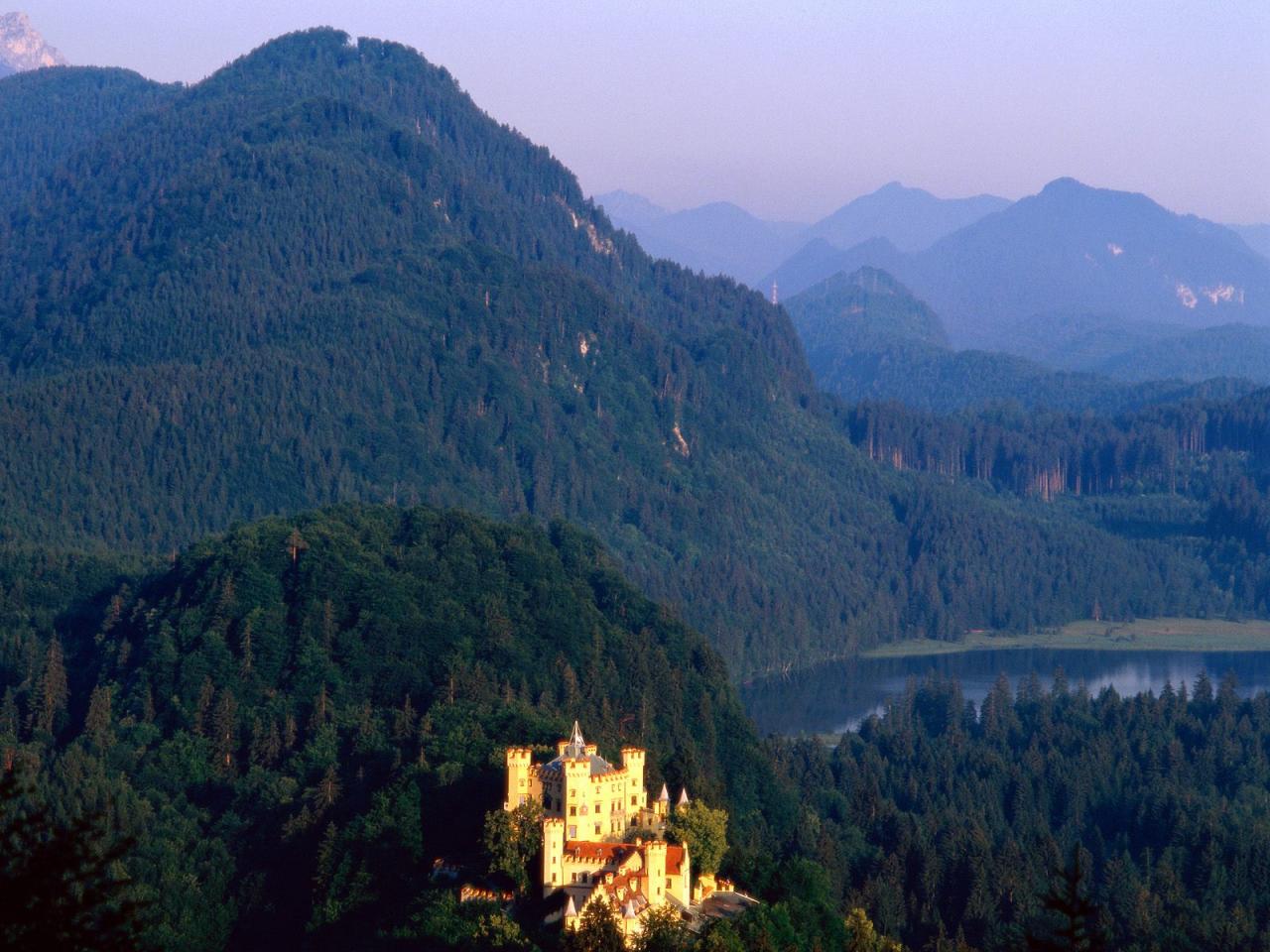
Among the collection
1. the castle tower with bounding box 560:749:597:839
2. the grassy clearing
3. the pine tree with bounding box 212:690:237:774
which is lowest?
the grassy clearing

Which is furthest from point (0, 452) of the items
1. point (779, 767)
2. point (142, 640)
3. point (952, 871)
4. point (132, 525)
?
point (952, 871)

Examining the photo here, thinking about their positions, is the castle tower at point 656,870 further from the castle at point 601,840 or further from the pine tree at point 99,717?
the pine tree at point 99,717

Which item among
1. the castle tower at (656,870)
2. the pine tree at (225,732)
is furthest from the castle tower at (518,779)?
the pine tree at (225,732)

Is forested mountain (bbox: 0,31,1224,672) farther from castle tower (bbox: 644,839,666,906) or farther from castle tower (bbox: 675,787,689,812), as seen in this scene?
castle tower (bbox: 644,839,666,906)

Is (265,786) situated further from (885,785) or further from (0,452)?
(0,452)

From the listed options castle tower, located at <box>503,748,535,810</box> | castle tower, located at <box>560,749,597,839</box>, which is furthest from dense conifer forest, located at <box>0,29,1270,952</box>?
castle tower, located at <box>560,749,597,839</box>
